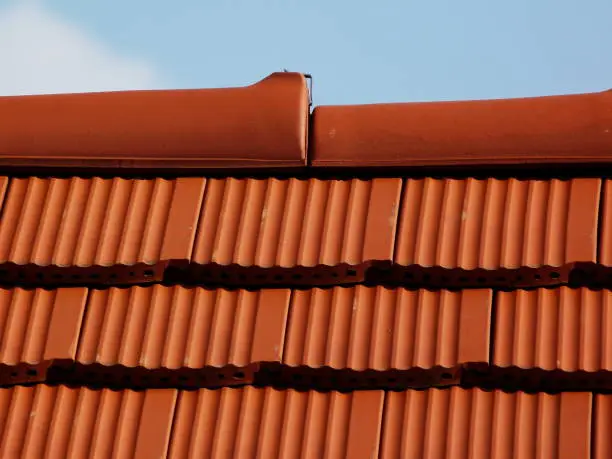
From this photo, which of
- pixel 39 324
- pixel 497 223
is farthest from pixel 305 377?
pixel 39 324

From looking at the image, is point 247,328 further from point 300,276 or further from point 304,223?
point 304,223

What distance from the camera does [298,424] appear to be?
18.6ft

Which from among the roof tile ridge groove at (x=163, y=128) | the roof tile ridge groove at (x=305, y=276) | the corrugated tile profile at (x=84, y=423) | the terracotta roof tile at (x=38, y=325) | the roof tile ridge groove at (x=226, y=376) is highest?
the roof tile ridge groove at (x=163, y=128)

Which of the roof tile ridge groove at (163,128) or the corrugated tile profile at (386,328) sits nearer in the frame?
the corrugated tile profile at (386,328)

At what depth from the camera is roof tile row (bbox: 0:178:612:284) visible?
5.96 metres

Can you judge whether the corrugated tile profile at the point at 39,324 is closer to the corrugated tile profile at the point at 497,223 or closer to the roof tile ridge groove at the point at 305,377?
the roof tile ridge groove at the point at 305,377

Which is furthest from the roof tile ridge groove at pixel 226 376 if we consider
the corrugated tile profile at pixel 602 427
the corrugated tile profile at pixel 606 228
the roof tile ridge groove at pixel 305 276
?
the corrugated tile profile at pixel 606 228

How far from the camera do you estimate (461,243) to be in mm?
5996

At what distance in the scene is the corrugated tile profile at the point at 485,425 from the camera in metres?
5.44

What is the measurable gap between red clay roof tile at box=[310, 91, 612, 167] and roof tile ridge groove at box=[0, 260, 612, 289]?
0.49 meters

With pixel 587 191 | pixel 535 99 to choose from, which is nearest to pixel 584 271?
pixel 587 191

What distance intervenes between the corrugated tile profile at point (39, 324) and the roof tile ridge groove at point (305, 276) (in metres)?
0.06

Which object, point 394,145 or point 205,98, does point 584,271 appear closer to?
point 394,145

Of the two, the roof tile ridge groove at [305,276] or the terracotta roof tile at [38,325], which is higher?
the roof tile ridge groove at [305,276]
